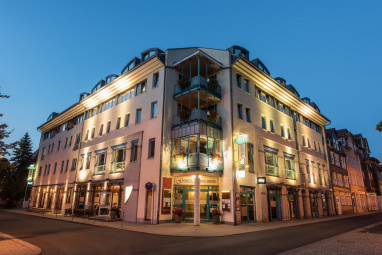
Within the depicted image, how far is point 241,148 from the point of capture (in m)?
19.0

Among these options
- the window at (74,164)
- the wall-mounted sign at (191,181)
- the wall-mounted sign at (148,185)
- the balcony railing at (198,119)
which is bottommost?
the wall-mounted sign at (148,185)

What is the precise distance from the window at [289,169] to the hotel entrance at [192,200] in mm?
10009

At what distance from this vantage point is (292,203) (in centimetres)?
2423

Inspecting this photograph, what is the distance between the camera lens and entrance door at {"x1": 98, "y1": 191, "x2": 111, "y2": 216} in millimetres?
21511

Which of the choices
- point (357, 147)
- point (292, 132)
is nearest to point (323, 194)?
point (292, 132)

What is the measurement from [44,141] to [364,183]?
60.3 m

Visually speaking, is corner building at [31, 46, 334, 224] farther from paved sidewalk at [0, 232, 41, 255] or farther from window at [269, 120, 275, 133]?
paved sidewalk at [0, 232, 41, 255]

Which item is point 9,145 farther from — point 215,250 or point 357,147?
point 357,147

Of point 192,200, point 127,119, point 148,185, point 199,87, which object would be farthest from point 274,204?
point 127,119

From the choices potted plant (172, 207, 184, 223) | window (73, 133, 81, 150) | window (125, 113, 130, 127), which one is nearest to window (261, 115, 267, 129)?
potted plant (172, 207, 184, 223)

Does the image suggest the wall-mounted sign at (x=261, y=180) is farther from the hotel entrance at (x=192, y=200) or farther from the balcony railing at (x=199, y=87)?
the balcony railing at (x=199, y=87)

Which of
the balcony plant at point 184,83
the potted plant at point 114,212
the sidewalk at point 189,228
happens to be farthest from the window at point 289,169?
the potted plant at point 114,212

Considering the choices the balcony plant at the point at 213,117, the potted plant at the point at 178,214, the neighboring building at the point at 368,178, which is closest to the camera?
the potted plant at the point at 178,214

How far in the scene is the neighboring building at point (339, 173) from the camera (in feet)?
114
